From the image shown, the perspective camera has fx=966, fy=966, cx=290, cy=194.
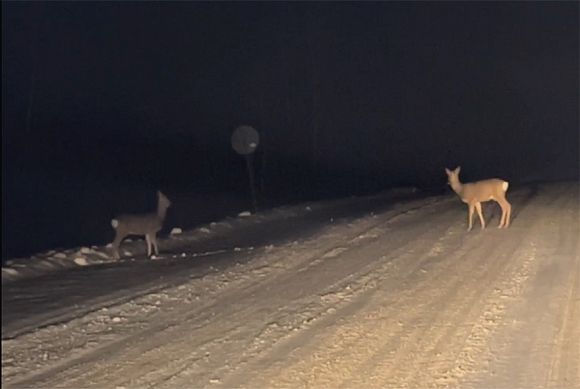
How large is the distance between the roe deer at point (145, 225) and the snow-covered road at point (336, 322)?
2.05 feet

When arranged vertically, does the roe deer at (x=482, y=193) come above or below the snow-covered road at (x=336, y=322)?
above

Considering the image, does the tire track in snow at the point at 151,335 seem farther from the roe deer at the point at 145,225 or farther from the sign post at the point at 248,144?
the sign post at the point at 248,144

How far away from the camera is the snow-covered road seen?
8.00m

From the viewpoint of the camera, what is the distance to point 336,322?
10.2 meters

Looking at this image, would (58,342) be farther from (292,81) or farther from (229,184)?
(292,81)

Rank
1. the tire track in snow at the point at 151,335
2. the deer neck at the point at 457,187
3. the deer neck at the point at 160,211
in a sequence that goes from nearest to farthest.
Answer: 1. the tire track in snow at the point at 151,335
2. the deer neck at the point at 160,211
3. the deer neck at the point at 457,187

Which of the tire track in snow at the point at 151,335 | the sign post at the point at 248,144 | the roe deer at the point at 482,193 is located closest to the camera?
the tire track in snow at the point at 151,335

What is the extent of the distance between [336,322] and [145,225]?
713 centimetres

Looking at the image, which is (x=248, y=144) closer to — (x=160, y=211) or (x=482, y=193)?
(x=482, y=193)

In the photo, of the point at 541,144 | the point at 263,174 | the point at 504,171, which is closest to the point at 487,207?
the point at 263,174

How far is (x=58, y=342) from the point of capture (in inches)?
356

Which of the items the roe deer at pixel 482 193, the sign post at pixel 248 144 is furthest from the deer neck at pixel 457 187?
the sign post at pixel 248 144

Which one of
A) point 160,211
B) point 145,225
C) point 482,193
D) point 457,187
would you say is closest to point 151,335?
point 145,225

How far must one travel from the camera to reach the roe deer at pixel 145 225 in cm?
1492
